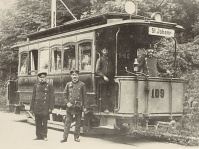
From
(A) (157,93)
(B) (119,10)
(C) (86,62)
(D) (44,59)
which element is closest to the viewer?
(A) (157,93)

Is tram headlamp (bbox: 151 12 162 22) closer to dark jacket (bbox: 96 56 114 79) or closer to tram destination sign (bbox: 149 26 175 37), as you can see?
tram destination sign (bbox: 149 26 175 37)

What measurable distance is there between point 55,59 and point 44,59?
31.3 inches

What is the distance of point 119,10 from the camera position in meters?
14.8

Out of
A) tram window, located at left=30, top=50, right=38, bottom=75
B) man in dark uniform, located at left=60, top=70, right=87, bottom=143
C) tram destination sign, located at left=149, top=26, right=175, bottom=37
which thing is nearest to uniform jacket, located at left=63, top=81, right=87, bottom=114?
man in dark uniform, located at left=60, top=70, right=87, bottom=143

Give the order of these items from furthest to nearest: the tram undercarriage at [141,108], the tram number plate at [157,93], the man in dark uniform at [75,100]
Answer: the tram number plate at [157,93] < the man in dark uniform at [75,100] < the tram undercarriage at [141,108]

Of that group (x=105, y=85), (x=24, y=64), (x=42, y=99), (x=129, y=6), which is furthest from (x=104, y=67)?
(x=24, y=64)

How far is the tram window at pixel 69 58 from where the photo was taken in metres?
10.3

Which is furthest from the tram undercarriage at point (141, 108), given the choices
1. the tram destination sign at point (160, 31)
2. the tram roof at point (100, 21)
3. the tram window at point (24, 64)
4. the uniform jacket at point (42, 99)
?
the tram window at point (24, 64)

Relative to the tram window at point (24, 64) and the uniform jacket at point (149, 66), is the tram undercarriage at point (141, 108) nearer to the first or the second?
the uniform jacket at point (149, 66)

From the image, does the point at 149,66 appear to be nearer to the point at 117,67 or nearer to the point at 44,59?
the point at 117,67

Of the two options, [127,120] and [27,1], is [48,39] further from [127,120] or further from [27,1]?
[27,1]

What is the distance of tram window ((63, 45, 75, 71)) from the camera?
33.7ft

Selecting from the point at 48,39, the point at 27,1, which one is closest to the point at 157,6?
the point at 48,39

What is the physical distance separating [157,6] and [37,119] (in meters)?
8.09
